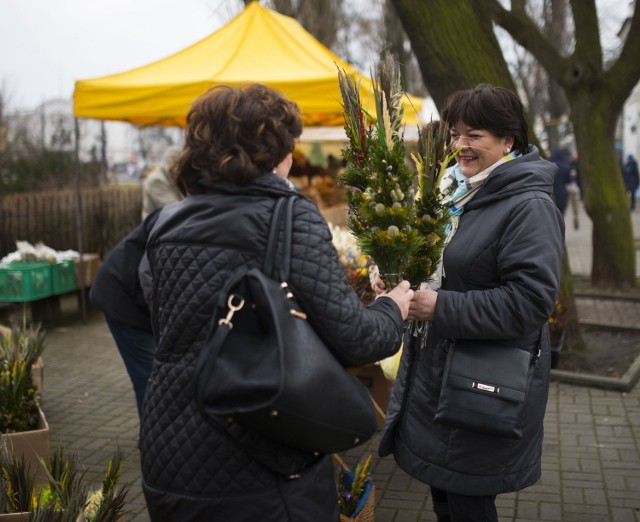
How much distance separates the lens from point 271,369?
183 centimetres

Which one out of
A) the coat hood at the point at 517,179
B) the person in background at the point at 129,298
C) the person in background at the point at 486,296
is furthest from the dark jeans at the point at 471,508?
the person in background at the point at 129,298

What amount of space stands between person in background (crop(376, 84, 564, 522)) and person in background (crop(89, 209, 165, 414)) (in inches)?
64.6

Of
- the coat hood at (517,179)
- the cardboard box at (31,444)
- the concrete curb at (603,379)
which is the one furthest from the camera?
the concrete curb at (603,379)

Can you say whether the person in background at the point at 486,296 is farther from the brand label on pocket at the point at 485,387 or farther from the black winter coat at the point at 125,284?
Answer: the black winter coat at the point at 125,284

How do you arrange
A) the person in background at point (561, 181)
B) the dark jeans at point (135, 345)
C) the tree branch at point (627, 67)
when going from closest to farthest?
the dark jeans at point (135, 345), the tree branch at point (627, 67), the person in background at point (561, 181)

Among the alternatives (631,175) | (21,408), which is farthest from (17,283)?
(631,175)

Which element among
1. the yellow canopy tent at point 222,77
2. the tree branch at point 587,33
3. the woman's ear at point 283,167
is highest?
the tree branch at point 587,33

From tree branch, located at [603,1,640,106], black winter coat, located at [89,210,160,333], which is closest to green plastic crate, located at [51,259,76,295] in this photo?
black winter coat, located at [89,210,160,333]

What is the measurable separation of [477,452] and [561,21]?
23557 mm

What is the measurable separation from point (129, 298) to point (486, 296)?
6.93 ft

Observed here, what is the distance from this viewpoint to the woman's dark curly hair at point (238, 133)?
2.02m

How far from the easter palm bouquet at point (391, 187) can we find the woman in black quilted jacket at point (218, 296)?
16.9 inches

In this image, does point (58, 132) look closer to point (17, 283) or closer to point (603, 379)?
point (17, 283)

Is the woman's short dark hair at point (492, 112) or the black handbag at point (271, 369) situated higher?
the woman's short dark hair at point (492, 112)
